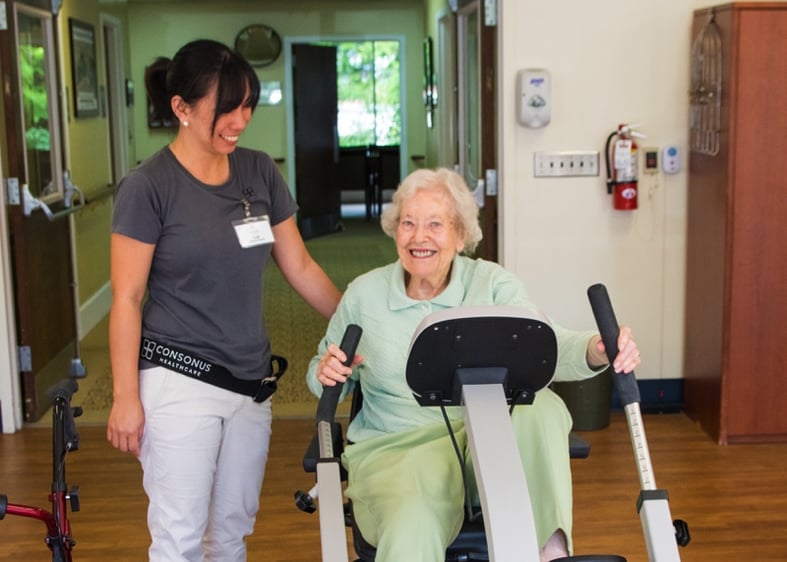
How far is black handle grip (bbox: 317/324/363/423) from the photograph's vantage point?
2354 millimetres

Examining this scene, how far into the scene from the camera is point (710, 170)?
4582mm

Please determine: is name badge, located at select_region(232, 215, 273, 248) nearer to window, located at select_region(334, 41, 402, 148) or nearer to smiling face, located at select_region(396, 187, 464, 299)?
smiling face, located at select_region(396, 187, 464, 299)

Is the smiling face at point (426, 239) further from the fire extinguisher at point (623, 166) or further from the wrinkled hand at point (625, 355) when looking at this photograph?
the fire extinguisher at point (623, 166)

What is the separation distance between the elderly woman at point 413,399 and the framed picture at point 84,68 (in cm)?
426

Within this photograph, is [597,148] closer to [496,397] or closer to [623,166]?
[623,166]

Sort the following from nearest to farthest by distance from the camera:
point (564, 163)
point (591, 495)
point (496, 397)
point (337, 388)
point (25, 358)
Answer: point (496, 397) < point (337, 388) < point (591, 495) < point (564, 163) < point (25, 358)

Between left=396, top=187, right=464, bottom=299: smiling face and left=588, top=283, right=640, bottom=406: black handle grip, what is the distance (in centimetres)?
48

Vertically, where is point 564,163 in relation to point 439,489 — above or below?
above

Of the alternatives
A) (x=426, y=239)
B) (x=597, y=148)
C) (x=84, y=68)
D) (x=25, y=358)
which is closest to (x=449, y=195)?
(x=426, y=239)

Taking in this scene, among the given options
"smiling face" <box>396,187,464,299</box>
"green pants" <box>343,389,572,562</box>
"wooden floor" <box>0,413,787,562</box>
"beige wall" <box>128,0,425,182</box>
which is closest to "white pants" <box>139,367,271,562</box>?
"green pants" <box>343,389,572,562</box>

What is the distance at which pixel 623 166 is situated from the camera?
468 centimetres

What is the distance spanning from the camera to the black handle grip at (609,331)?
2248 mm

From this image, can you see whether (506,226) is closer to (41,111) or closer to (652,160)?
(652,160)

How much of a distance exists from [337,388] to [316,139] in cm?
511
